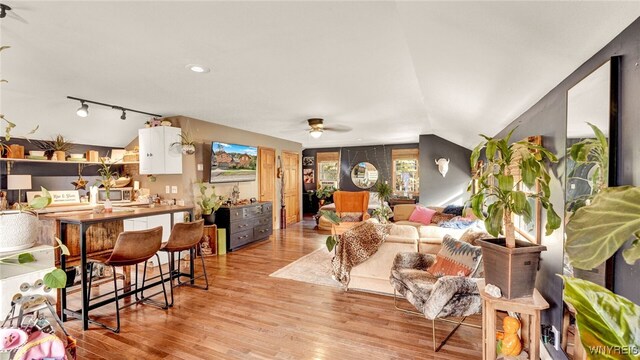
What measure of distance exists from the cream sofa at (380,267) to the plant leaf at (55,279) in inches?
111

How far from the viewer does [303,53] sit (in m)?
2.27

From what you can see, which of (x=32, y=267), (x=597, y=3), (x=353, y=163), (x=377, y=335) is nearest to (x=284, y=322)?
(x=377, y=335)

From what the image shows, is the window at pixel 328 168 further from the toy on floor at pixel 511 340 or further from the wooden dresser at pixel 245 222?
the toy on floor at pixel 511 340

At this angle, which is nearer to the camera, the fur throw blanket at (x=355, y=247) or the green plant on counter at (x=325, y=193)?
the fur throw blanket at (x=355, y=247)

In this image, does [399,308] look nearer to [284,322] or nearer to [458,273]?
[458,273]

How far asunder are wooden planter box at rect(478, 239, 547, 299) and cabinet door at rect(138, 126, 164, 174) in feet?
14.8

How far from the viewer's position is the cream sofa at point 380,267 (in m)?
3.22

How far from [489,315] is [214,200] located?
4249mm

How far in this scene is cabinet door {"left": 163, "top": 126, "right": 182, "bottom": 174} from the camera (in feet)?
14.5

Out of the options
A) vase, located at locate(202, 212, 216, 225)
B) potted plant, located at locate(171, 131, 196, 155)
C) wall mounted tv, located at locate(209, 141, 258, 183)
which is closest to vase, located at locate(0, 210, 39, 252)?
potted plant, located at locate(171, 131, 196, 155)

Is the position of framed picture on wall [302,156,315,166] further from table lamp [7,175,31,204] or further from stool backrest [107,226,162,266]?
stool backrest [107,226,162,266]

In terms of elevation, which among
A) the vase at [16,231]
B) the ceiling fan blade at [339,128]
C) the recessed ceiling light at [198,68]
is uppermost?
the recessed ceiling light at [198,68]

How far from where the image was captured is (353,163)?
9.05 m

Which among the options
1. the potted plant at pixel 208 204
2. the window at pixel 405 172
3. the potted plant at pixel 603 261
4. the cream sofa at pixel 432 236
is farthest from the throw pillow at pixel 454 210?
the potted plant at pixel 603 261
